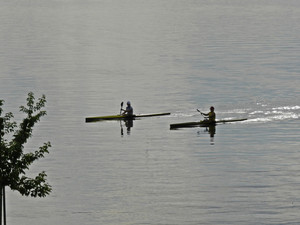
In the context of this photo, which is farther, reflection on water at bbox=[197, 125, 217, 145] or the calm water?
reflection on water at bbox=[197, 125, 217, 145]

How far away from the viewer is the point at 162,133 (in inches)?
2574

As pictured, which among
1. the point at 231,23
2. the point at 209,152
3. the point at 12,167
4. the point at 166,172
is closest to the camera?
the point at 12,167

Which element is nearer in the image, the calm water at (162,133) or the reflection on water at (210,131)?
the calm water at (162,133)

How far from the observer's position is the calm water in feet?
149

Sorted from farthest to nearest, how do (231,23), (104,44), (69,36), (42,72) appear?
(231,23) → (69,36) → (104,44) → (42,72)

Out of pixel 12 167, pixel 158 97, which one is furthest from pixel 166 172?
pixel 158 97

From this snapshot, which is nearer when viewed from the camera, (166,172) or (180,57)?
(166,172)

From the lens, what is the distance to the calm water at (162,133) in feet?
149

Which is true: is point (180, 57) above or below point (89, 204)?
above

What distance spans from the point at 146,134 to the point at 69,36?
307ft

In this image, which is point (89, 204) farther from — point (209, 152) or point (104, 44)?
point (104, 44)

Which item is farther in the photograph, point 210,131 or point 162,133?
point 210,131

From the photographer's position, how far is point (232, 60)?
115 meters

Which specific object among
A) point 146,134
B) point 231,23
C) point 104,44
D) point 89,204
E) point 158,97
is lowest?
point 89,204
